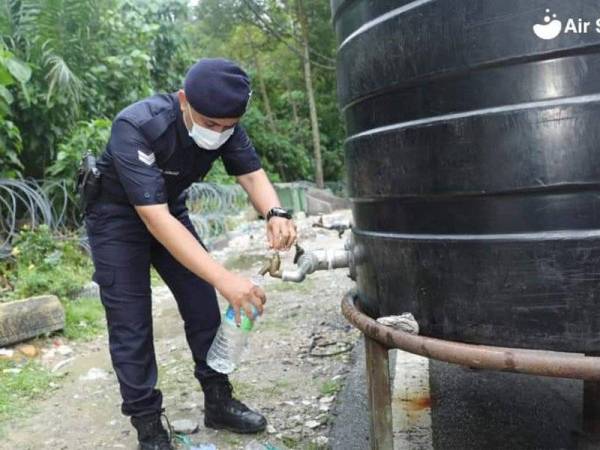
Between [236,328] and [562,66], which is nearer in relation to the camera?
[562,66]

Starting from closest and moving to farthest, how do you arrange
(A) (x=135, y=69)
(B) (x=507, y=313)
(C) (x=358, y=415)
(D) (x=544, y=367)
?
(D) (x=544, y=367), (B) (x=507, y=313), (C) (x=358, y=415), (A) (x=135, y=69)

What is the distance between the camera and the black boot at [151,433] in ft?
7.04

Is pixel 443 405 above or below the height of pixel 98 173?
below

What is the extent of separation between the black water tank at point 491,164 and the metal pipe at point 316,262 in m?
0.42

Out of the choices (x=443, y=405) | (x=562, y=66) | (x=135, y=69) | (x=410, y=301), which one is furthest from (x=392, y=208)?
(x=135, y=69)

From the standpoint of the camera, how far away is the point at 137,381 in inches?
82.6

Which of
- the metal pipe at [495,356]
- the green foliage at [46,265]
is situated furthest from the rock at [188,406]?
the green foliage at [46,265]

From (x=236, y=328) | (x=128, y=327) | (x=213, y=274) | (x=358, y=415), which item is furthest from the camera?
(x=358, y=415)

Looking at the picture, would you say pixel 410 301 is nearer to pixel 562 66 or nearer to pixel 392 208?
pixel 392 208

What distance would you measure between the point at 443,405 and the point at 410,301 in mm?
1293

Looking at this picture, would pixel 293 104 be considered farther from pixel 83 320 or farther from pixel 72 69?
pixel 83 320

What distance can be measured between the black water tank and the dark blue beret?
19.8 inches

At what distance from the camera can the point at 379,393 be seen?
1.47 meters

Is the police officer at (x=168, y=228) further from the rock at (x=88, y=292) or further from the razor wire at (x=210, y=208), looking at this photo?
the razor wire at (x=210, y=208)
